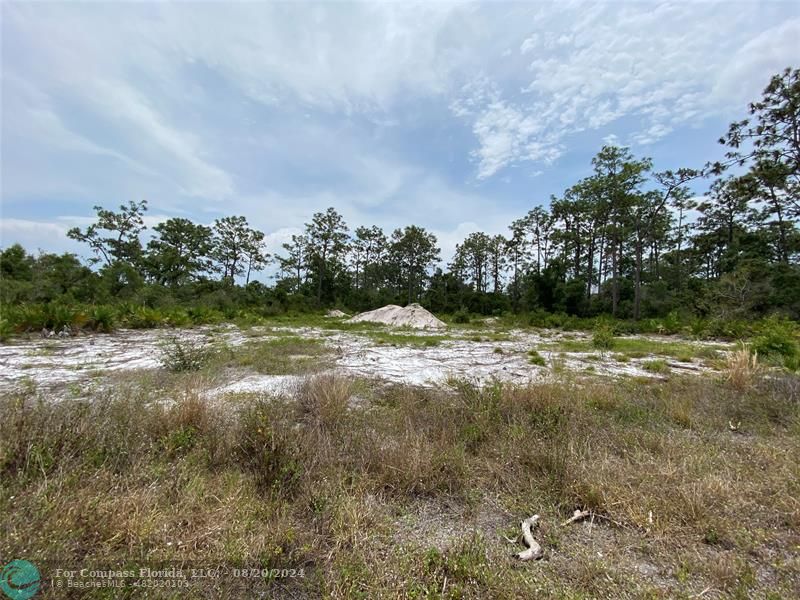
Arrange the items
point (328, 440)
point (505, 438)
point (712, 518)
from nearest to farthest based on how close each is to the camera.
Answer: point (712, 518) → point (328, 440) → point (505, 438)

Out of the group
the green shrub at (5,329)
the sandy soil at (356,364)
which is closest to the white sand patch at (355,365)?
the sandy soil at (356,364)

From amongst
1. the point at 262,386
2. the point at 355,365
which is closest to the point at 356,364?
the point at 355,365

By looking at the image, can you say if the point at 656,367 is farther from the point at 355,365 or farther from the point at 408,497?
the point at 408,497

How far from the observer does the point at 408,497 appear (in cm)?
209

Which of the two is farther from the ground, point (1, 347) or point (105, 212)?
point (105, 212)

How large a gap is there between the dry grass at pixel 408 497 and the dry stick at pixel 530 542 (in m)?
0.04

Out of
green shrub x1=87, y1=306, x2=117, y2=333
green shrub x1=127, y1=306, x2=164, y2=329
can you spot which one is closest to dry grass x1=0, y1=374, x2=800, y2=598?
green shrub x1=87, y1=306, x2=117, y2=333

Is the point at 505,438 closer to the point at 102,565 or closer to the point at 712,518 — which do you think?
the point at 712,518

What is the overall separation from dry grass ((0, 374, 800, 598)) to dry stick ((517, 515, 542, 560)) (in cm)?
4

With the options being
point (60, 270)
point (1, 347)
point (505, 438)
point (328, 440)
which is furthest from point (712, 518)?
point (60, 270)

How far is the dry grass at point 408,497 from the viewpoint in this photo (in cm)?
144

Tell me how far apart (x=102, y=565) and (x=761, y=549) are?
3.25 metres

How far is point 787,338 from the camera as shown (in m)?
6.59

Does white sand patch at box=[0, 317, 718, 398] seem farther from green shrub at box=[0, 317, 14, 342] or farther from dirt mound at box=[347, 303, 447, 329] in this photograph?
dirt mound at box=[347, 303, 447, 329]
